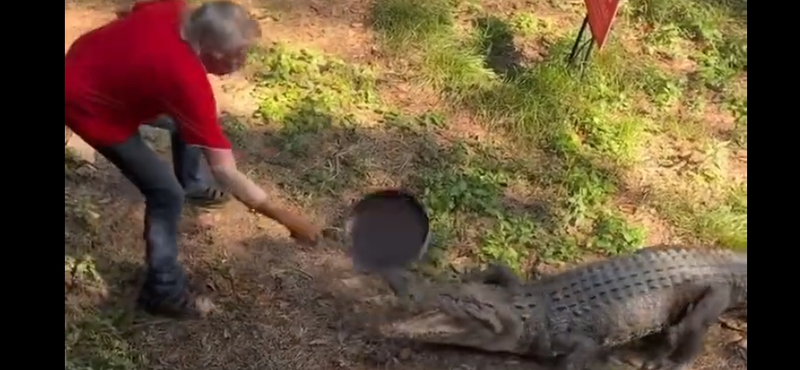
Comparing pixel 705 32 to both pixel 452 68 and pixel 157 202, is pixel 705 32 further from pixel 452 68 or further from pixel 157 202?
pixel 157 202

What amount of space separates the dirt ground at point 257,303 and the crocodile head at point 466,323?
0.20ft

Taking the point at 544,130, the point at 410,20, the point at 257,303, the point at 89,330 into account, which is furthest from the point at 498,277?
the point at 410,20

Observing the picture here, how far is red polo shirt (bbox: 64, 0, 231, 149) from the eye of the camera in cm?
351

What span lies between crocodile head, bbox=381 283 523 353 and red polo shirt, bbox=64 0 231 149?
1.06 meters

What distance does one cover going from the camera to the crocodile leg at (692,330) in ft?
13.9

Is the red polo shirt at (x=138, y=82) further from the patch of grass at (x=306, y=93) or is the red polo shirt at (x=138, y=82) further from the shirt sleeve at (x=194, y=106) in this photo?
the patch of grass at (x=306, y=93)

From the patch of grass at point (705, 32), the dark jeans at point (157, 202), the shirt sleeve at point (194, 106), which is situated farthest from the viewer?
the patch of grass at point (705, 32)

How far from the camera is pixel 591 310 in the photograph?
13.7 ft

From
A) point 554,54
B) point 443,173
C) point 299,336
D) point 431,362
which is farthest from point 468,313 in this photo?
point 554,54

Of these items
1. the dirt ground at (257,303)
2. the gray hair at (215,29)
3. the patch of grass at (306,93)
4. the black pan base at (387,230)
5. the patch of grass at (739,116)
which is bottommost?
the dirt ground at (257,303)

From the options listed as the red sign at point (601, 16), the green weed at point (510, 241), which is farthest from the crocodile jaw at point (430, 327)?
the red sign at point (601, 16)

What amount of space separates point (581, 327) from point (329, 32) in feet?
7.27

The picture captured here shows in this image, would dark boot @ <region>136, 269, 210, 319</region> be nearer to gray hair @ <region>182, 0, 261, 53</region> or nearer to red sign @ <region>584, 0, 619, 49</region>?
gray hair @ <region>182, 0, 261, 53</region>

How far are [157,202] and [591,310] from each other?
1644mm
